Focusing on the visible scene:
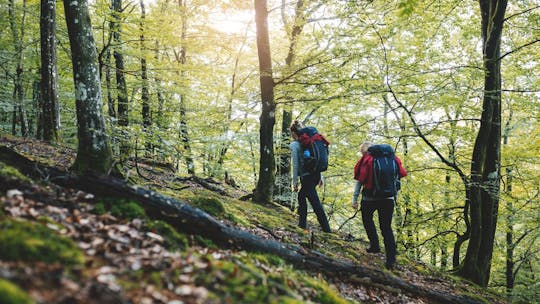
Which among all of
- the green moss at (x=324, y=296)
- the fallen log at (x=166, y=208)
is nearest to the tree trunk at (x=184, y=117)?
the fallen log at (x=166, y=208)

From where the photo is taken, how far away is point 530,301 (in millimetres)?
7477

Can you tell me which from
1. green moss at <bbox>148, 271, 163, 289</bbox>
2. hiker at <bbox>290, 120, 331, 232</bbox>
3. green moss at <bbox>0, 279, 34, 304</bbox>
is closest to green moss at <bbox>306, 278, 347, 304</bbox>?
green moss at <bbox>148, 271, 163, 289</bbox>

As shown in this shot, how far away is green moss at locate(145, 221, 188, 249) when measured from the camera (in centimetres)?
345

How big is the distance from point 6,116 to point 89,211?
2317cm

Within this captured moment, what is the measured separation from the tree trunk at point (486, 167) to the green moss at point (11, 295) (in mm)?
8741

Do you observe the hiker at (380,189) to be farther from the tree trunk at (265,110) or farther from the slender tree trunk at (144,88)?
the slender tree trunk at (144,88)

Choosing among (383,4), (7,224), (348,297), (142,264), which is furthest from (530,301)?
(7,224)

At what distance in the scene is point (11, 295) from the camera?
1708 mm

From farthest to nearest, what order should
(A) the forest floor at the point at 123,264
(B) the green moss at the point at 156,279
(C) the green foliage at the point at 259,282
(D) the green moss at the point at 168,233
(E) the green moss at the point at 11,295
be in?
(D) the green moss at the point at 168,233
(C) the green foliage at the point at 259,282
(B) the green moss at the point at 156,279
(A) the forest floor at the point at 123,264
(E) the green moss at the point at 11,295

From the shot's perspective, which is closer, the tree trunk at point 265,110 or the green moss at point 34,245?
the green moss at point 34,245

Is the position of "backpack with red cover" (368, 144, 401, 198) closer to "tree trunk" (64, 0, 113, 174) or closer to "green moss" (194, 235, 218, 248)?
"green moss" (194, 235, 218, 248)

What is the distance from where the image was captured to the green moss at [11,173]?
3.56 metres

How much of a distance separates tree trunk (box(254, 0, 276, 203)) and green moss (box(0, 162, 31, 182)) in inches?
227

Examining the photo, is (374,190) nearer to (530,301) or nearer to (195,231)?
(195,231)
